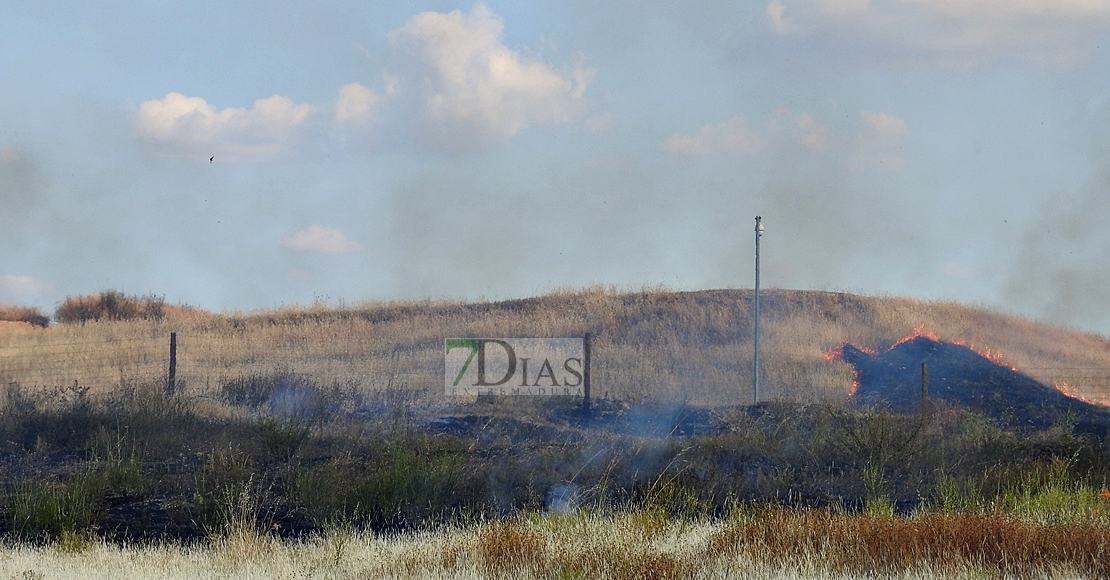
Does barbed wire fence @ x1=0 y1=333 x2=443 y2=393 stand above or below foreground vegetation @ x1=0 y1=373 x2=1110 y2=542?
above

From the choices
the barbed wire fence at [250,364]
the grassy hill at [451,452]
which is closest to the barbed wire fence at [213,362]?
the barbed wire fence at [250,364]

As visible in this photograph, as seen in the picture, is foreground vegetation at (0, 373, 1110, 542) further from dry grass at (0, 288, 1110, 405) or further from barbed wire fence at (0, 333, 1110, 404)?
barbed wire fence at (0, 333, 1110, 404)

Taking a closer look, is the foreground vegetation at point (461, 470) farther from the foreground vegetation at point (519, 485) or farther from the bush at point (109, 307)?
the bush at point (109, 307)

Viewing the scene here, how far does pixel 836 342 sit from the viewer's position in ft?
121

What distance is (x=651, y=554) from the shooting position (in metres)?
9.89

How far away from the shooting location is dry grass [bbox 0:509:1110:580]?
31.1 ft

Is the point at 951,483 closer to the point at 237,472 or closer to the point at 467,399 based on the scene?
the point at 237,472

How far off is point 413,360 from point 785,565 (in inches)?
957

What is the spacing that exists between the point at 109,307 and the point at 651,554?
4142 cm

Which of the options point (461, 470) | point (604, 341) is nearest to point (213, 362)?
point (604, 341)

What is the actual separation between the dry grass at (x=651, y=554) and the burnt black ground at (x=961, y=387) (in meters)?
13.0

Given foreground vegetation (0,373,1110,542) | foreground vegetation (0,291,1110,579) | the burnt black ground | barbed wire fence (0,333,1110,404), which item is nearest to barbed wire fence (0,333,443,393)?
barbed wire fence (0,333,1110,404)

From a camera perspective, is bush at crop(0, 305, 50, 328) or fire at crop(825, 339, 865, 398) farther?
bush at crop(0, 305, 50, 328)

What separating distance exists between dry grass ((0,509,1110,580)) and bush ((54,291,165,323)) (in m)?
36.5
